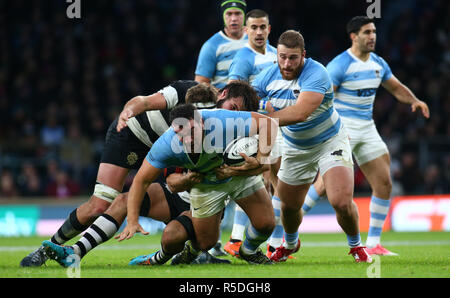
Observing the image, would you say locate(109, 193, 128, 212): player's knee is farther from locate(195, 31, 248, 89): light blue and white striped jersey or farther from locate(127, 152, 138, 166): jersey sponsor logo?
locate(195, 31, 248, 89): light blue and white striped jersey

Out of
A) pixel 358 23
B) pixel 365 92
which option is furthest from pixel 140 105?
pixel 358 23

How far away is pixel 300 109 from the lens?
5.62 metres

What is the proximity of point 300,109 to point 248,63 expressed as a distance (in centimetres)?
166

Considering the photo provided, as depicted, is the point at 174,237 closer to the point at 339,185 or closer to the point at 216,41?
the point at 339,185

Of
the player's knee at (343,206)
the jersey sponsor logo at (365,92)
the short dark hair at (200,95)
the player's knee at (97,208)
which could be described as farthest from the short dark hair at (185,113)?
the jersey sponsor logo at (365,92)

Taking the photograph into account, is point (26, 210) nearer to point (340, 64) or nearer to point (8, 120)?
point (8, 120)

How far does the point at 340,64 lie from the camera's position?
7.48m

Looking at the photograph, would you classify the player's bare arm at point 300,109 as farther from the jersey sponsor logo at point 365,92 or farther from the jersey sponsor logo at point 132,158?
the jersey sponsor logo at point 365,92

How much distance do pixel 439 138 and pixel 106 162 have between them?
924 cm

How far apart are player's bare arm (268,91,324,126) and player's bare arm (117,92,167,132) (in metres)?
0.97

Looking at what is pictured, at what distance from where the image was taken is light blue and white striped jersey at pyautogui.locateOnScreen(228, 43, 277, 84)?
7.07 m

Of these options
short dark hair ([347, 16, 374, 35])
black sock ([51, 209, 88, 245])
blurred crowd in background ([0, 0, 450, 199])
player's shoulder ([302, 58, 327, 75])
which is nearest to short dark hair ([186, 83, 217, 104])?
player's shoulder ([302, 58, 327, 75])

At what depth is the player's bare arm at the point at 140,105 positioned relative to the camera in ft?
17.4
